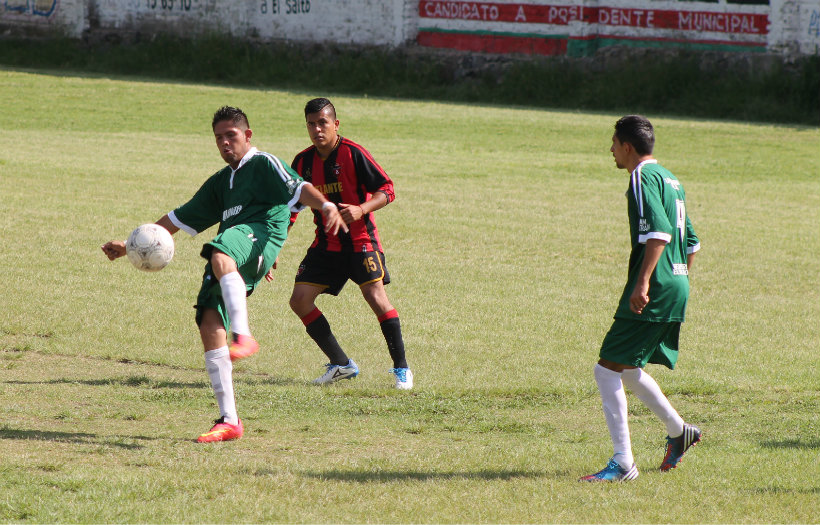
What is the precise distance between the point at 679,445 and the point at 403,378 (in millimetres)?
2547

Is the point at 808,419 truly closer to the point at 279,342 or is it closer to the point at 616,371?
the point at 616,371

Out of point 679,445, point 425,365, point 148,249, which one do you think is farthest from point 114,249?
point 679,445

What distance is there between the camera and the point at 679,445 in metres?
5.46

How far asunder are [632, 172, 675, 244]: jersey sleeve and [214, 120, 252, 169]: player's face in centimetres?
251

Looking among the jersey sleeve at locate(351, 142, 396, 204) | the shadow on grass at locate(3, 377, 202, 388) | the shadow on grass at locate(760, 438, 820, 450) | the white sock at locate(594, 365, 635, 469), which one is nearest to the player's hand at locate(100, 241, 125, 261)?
the shadow on grass at locate(3, 377, 202, 388)

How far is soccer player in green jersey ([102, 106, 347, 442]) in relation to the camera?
5797mm

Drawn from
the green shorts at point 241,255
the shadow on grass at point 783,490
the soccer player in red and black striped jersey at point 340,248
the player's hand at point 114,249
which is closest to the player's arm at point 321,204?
the green shorts at point 241,255

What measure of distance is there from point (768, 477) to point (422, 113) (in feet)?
73.0

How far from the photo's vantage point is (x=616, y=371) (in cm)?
532

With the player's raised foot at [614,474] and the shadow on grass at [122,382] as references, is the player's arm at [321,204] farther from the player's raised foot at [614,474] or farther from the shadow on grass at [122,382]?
the player's raised foot at [614,474]

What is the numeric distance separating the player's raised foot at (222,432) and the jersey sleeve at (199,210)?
1327 millimetres

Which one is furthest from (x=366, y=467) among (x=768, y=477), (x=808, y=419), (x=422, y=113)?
(x=422, y=113)

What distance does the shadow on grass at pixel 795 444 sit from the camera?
6121 millimetres

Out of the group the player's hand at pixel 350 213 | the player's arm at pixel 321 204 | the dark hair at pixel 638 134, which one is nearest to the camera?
the dark hair at pixel 638 134
